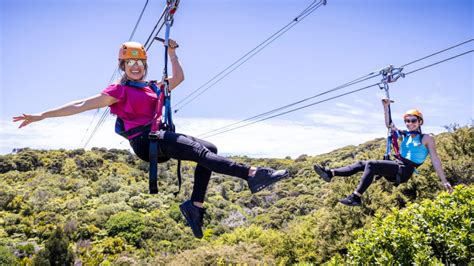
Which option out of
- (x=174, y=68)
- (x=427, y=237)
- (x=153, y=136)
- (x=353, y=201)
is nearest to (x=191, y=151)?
(x=153, y=136)

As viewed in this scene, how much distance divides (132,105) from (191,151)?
2.17 feet

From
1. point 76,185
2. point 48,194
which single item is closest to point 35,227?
point 48,194

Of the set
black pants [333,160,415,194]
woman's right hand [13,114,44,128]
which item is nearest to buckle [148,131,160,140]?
woman's right hand [13,114,44,128]

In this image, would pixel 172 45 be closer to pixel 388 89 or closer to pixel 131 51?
pixel 131 51

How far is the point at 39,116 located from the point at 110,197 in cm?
4418

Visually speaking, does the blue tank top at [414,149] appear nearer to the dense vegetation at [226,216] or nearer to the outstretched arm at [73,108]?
the dense vegetation at [226,216]

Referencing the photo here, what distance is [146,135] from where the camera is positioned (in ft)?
11.1

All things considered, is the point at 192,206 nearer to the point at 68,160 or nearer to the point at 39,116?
the point at 39,116

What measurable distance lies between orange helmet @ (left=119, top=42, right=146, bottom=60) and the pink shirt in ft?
0.92

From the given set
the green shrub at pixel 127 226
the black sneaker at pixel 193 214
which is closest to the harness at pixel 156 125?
the black sneaker at pixel 193 214

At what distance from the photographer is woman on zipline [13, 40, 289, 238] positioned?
3150 millimetres

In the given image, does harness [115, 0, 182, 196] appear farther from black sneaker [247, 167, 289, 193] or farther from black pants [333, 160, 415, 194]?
black pants [333, 160, 415, 194]

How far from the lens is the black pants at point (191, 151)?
3.19 meters

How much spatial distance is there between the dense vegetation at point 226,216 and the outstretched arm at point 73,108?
188 inches
